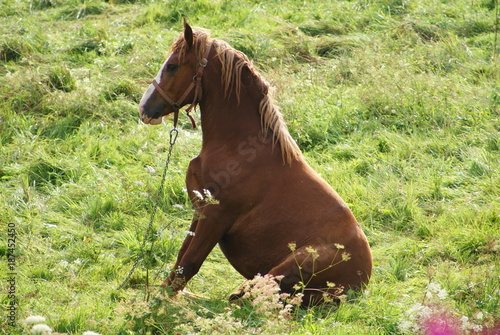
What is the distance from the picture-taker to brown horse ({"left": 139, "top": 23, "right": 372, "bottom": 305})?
3.69m

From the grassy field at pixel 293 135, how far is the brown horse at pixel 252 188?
237mm

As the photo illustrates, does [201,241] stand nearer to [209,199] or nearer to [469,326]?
[209,199]

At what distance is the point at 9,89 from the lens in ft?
22.9

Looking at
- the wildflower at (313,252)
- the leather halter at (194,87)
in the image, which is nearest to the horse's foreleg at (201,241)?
the wildflower at (313,252)

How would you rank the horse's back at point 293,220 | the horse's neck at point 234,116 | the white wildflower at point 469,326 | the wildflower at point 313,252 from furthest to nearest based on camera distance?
the horse's neck at point 234,116 → the horse's back at point 293,220 → the wildflower at point 313,252 → the white wildflower at point 469,326

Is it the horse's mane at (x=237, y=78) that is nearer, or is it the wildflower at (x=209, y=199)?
the wildflower at (x=209, y=199)

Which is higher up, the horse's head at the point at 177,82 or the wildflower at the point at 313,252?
the horse's head at the point at 177,82

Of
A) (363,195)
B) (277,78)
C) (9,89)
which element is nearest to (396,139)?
(363,195)

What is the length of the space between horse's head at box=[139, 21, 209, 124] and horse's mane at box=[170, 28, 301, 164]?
0.06 feet

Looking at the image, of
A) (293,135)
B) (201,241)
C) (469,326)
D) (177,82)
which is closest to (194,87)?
(177,82)

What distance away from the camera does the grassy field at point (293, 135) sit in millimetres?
3596

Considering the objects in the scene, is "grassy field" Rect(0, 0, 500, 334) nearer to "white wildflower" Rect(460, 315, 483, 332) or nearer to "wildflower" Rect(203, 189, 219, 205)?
"white wildflower" Rect(460, 315, 483, 332)

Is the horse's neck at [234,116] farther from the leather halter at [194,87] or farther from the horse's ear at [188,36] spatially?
the horse's ear at [188,36]

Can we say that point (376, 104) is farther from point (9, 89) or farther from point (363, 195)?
point (9, 89)
